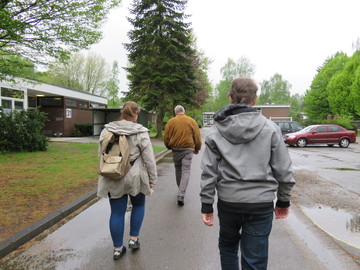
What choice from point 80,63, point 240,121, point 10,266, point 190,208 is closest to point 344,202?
point 190,208

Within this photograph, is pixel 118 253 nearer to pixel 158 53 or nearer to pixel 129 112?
pixel 129 112

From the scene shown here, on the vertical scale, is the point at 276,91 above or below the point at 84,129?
above

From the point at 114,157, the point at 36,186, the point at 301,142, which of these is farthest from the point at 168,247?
the point at 301,142

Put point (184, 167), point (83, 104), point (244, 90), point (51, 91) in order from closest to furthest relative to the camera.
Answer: point (244, 90), point (184, 167), point (51, 91), point (83, 104)

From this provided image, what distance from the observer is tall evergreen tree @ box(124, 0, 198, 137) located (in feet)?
73.0

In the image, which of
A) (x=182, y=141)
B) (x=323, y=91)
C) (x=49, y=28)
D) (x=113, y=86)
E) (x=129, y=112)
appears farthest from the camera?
(x=113, y=86)

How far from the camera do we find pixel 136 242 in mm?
3473

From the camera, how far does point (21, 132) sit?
12.4m

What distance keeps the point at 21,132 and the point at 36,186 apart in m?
7.26

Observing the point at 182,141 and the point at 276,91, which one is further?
the point at 276,91

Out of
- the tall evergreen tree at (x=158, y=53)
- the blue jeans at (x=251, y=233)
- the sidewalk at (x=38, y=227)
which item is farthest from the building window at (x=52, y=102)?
the blue jeans at (x=251, y=233)

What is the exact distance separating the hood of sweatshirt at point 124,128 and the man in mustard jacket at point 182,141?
2.15m

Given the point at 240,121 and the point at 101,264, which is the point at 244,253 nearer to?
the point at 240,121

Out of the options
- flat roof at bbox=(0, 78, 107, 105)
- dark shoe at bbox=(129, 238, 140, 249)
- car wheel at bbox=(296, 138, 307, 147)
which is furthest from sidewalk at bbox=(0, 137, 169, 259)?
car wheel at bbox=(296, 138, 307, 147)
